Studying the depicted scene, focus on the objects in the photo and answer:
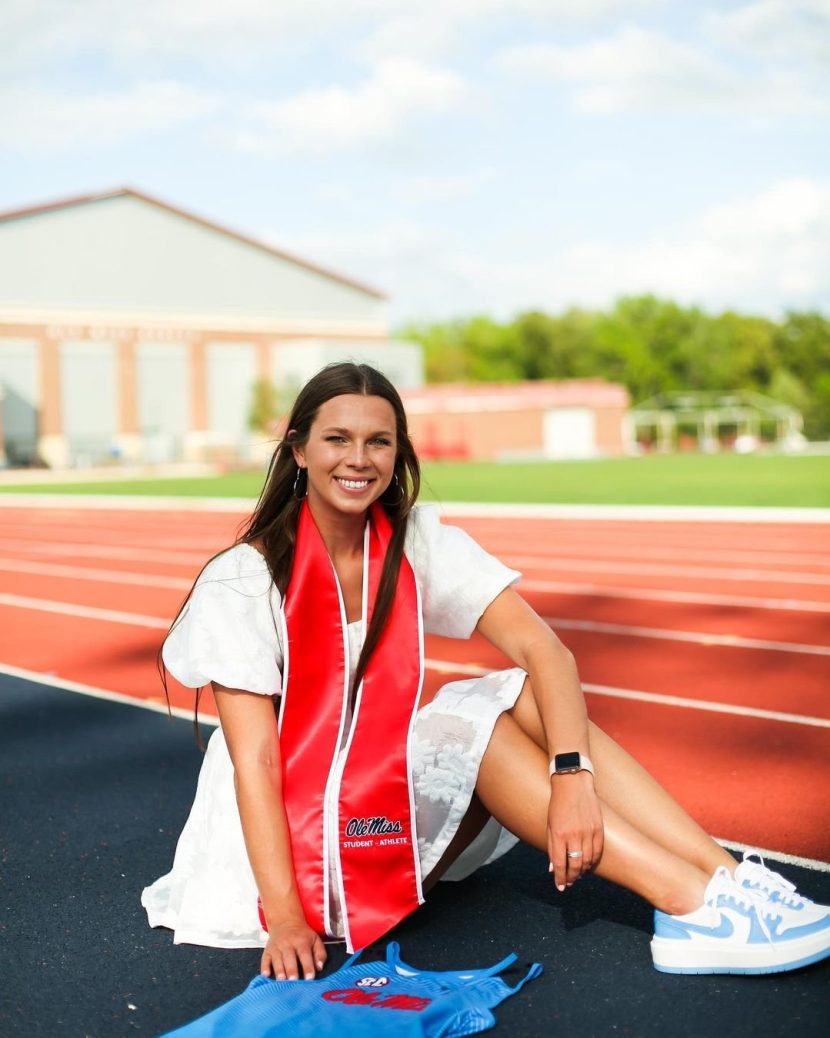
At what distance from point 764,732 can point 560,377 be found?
87.2 metres

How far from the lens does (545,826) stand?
2.83 metres

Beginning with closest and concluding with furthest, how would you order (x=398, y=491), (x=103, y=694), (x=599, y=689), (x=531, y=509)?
(x=398, y=491) < (x=599, y=689) < (x=103, y=694) < (x=531, y=509)

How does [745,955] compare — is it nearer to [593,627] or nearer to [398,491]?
[398,491]

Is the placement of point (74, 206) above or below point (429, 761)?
above

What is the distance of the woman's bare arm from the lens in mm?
Answer: 2727

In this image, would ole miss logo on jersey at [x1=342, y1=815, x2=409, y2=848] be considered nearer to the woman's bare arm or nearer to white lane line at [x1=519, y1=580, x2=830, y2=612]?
the woman's bare arm

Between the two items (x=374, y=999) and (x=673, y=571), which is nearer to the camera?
(x=374, y=999)

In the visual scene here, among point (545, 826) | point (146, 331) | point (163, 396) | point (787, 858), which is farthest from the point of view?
point (163, 396)

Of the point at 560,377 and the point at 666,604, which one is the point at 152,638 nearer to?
the point at 666,604

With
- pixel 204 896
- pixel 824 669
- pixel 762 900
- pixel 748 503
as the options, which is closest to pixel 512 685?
pixel 762 900

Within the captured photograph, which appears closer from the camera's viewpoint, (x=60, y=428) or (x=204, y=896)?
(x=204, y=896)

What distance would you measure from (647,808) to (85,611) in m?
7.51

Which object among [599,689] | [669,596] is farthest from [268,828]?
[669,596]

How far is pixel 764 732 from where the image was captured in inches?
209
